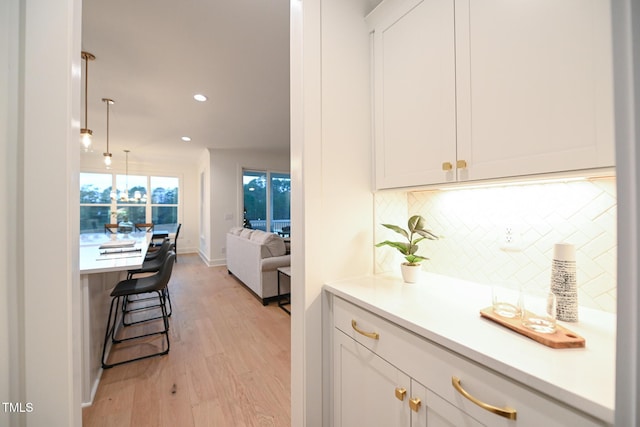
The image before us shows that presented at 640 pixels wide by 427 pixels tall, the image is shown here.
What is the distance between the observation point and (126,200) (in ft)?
21.9

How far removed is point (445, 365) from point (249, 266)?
329 cm

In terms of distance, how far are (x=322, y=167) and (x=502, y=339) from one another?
94 cm

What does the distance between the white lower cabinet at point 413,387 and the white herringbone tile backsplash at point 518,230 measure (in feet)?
1.58

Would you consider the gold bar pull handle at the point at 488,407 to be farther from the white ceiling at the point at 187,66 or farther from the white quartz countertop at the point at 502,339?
the white ceiling at the point at 187,66

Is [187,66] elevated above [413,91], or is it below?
above

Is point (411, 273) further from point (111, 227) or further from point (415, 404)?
point (111, 227)

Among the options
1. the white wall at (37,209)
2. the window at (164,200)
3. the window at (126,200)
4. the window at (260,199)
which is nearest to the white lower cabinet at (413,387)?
the white wall at (37,209)

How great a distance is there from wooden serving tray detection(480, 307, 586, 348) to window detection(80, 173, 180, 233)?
7.71 meters

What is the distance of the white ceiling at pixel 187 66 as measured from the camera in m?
1.87

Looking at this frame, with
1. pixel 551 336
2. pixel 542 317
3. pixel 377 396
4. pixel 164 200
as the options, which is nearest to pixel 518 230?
pixel 542 317

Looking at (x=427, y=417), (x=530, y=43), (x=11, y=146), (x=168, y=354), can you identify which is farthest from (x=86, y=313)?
(x=530, y=43)

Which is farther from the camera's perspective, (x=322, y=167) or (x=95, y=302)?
(x=95, y=302)

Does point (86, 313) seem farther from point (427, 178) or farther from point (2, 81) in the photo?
point (427, 178)

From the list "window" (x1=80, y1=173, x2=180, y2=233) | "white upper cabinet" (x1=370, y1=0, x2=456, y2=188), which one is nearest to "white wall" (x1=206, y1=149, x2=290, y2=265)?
"window" (x1=80, y1=173, x2=180, y2=233)
